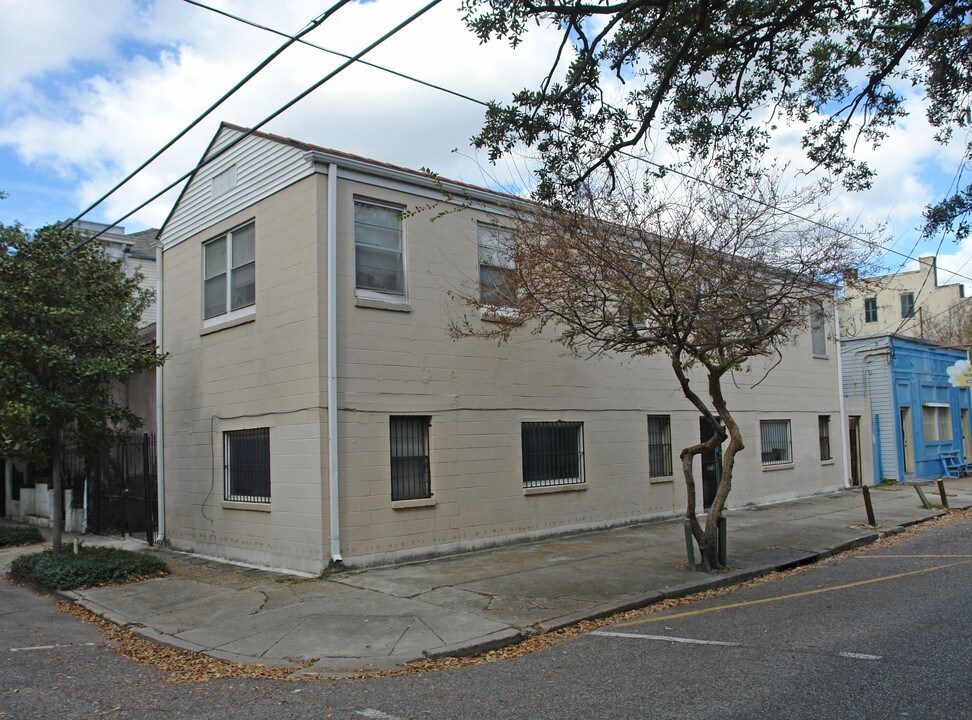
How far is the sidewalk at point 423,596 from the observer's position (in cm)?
774

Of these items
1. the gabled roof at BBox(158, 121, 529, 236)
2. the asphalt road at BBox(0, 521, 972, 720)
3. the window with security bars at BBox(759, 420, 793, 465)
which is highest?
the gabled roof at BBox(158, 121, 529, 236)

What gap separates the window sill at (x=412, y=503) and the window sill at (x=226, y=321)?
3.79m

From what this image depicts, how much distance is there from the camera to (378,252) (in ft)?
40.1

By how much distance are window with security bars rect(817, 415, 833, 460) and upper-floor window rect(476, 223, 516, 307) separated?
12133 millimetres

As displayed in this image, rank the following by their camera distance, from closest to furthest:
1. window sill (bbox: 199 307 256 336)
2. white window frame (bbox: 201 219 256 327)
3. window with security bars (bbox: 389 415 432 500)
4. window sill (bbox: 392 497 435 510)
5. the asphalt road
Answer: the asphalt road → window sill (bbox: 392 497 435 510) → window with security bars (bbox: 389 415 432 500) → window sill (bbox: 199 307 256 336) → white window frame (bbox: 201 219 256 327)

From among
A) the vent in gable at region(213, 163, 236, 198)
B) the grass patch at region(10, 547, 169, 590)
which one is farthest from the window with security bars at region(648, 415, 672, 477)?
the grass patch at region(10, 547, 169, 590)

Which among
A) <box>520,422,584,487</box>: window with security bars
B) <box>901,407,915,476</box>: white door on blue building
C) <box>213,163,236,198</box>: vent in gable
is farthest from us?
<box>901,407,915,476</box>: white door on blue building

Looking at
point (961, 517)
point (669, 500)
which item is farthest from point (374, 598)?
point (961, 517)

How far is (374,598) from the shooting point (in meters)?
9.46

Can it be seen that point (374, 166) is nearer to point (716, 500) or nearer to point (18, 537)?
point (716, 500)

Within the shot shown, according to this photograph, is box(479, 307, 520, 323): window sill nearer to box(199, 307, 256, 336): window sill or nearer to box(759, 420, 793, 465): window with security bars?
box(199, 307, 256, 336): window sill

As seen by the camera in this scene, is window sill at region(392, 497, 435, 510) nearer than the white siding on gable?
Yes

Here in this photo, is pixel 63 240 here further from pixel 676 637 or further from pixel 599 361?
pixel 676 637

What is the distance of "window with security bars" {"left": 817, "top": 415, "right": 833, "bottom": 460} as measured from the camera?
21562 mm
